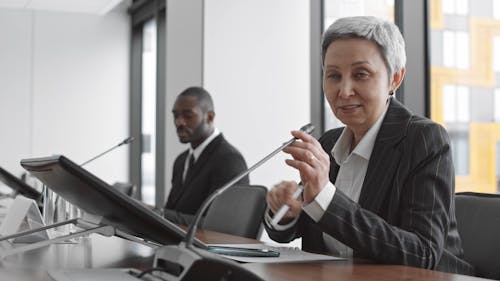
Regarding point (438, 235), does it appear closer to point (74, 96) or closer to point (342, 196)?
point (342, 196)

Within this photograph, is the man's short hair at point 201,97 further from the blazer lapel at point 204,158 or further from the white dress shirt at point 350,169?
the white dress shirt at point 350,169

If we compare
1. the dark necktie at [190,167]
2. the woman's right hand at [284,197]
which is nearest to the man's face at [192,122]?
the dark necktie at [190,167]

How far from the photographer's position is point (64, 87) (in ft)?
27.8

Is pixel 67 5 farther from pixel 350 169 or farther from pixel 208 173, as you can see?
pixel 350 169

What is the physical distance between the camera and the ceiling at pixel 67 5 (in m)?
7.73

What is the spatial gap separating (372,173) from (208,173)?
2.33 metres

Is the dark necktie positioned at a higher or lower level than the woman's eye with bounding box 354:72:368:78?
lower

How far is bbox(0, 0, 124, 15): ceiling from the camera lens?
7730mm

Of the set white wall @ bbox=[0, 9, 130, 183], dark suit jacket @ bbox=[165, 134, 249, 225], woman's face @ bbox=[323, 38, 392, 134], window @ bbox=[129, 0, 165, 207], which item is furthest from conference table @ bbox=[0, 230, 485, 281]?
white wall @ bbox=[0, 9, 130, 183]

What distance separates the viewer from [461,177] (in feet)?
12.7

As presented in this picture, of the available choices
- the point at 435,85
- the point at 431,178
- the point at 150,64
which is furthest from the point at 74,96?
the point at 431,178

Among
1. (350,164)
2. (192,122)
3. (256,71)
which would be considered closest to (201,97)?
(192,122)

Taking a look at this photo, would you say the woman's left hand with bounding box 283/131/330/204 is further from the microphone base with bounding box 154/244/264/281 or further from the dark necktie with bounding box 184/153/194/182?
the dark necktie with bounding box 184/153/194/182

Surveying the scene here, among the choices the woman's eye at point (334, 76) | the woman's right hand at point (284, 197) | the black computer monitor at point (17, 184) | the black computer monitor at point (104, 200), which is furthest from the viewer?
the black computer monitor at point (17, 184)
